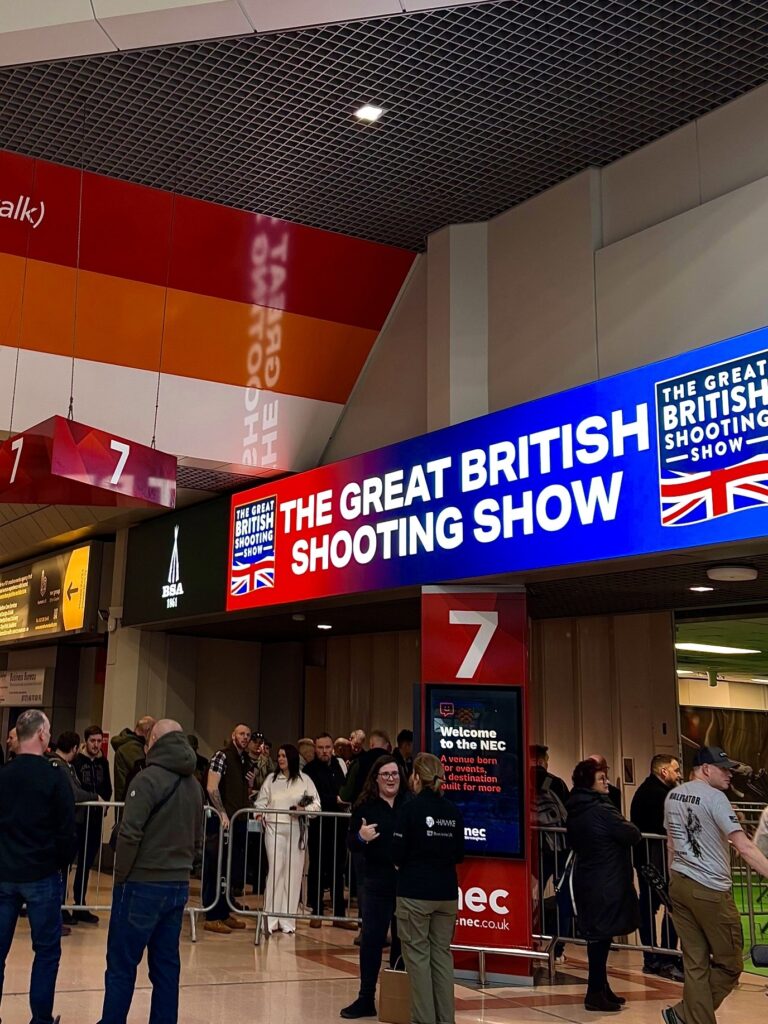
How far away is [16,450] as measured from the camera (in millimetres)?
7000

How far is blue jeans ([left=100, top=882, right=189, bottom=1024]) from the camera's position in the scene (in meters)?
4.88

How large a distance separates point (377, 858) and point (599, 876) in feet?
5.11

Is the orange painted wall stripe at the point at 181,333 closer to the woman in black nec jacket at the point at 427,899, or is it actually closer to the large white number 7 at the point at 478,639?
the large white number 7 at the point at 478,639

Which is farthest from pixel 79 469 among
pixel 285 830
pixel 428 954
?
pixel 285 830

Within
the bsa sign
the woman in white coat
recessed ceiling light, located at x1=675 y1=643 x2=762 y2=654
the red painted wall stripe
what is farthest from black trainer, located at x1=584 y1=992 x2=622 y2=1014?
the red painted wall stripe

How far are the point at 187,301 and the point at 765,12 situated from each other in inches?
209

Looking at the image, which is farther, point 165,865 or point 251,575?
point 251,575

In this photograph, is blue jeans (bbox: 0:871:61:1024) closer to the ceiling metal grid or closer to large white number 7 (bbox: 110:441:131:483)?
large white number 7 (bbox: 110:441:131:483)

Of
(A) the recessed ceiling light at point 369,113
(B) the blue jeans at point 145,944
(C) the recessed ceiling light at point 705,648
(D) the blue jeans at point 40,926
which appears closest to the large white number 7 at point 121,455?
(D) the blue jeans at point 40,926

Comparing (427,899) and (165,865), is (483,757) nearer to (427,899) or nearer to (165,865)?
(427,899)

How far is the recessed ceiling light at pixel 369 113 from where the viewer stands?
7680 mm

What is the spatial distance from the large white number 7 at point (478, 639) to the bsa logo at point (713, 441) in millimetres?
1943

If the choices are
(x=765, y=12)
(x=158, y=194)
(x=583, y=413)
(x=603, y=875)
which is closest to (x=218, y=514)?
(x=158, y=194)

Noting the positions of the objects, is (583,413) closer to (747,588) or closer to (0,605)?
(747,588)
